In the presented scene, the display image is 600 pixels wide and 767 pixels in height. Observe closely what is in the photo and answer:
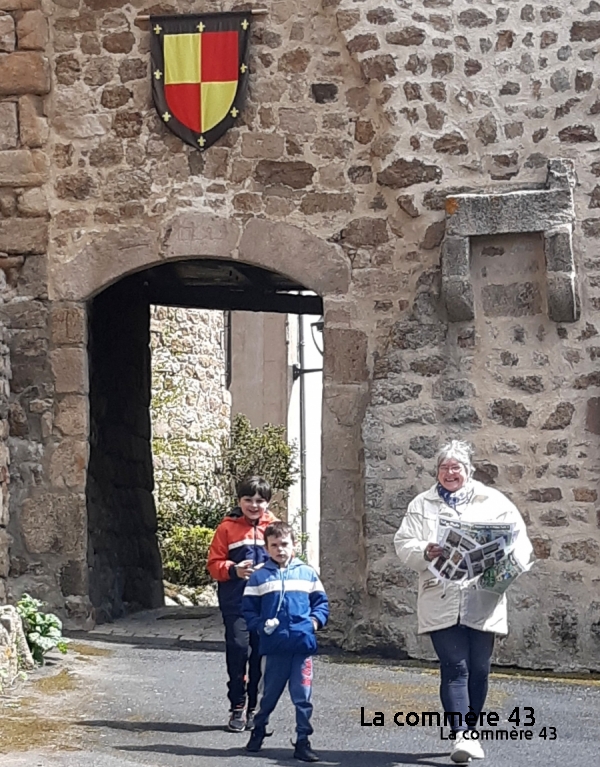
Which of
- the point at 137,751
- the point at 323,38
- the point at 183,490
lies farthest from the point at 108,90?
the point at 183,490

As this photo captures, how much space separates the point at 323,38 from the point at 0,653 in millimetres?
3964

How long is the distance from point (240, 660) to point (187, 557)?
7727 mm

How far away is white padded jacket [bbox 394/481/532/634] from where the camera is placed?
5.27 m

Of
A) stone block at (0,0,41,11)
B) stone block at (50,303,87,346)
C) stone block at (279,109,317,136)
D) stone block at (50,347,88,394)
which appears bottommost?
stone block at (50,347,88,394)

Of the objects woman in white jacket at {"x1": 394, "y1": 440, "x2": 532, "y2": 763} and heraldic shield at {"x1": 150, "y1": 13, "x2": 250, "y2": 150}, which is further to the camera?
heraldic shield at {"x1": 150, "y1": 13, "x2": 250, "y2": 150}

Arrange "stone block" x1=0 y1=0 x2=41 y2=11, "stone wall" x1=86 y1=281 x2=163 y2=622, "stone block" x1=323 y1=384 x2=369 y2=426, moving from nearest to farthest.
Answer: "stone block" x1=323 y1=384 x2=369 y2=426 → "stone block" x1=0 y1=0 x2=41 y2=11 → "stone wall" x1=86 y1=281 x2=163 y2=622

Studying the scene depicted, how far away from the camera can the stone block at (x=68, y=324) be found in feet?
27.6

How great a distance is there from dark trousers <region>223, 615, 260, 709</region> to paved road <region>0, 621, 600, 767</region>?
178 millimetres

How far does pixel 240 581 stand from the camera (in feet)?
19.0

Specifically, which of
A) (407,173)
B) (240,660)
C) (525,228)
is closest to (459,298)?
(525,228)

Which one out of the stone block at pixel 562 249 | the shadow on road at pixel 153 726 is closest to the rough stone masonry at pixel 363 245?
the stone block at pixel 562 249

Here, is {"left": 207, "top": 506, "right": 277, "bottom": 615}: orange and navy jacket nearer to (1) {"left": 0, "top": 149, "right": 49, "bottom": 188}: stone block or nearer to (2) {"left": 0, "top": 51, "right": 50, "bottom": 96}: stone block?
(1) {"left": 0, "top": 149, "right": 49, "bottom": 188}: stone block

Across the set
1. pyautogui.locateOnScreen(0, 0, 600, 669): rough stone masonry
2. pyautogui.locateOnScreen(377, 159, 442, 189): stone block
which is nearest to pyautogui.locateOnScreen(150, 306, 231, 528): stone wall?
→ pyautogui.locateOnScreen(0, 0, 600, 669): rough stone masonry

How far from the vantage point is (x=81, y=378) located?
8414 millimetres
